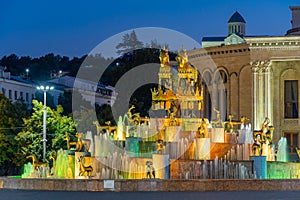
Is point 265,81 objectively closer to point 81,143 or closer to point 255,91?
point 255,91

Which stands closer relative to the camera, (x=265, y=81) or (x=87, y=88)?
(x=265, y=81)

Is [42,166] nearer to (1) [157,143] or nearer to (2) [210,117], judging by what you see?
(1) [157,143]

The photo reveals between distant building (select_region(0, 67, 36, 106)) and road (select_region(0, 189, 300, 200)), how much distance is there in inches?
1632

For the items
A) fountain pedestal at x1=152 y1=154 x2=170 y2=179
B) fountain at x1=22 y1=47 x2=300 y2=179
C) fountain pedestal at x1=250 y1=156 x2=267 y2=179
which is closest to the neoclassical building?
fountain at x1=22 y1=47 x2=300 y2=179

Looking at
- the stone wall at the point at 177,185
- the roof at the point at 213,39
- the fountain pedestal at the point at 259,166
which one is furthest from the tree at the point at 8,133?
the roof at the point at 213,39

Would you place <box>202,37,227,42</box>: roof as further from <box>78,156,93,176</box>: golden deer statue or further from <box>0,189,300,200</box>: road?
<box>0,189,300,200</box>: road

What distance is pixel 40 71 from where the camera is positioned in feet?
364

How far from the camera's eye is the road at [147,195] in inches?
930

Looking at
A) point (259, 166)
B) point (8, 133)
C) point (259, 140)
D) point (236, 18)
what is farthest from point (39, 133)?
point (236, 18)

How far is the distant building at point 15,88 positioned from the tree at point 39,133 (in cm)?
2040

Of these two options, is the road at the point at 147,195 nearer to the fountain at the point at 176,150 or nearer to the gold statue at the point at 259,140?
the fountain at the point at 176,150

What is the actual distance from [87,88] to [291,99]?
1584 inches

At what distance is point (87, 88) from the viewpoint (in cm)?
8656

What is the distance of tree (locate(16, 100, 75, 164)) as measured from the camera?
44.0 meters
